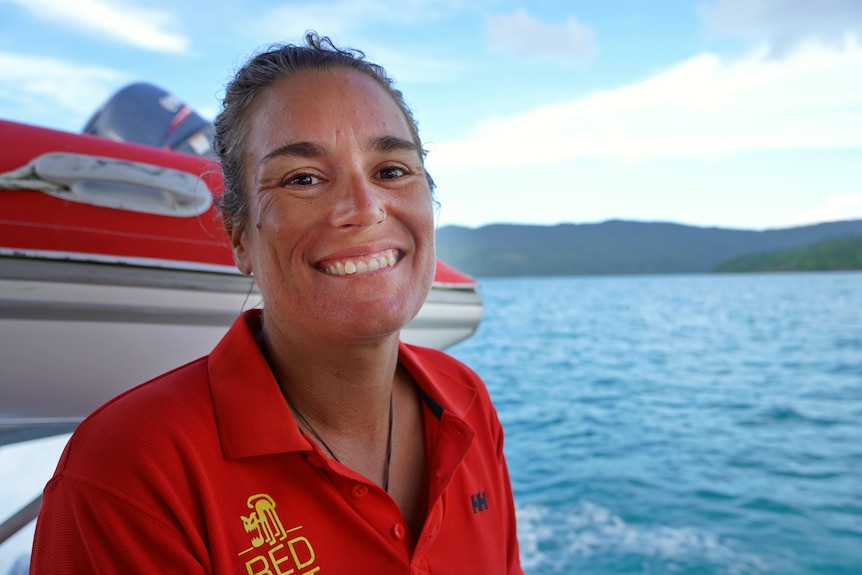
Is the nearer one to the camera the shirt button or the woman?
the woman

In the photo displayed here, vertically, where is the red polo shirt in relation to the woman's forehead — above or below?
below

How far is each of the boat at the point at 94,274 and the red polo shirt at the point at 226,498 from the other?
0.94 m

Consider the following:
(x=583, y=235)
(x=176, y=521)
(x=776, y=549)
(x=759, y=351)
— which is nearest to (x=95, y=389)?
(x=176, y=521)

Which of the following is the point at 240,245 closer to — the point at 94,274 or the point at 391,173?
the point at 391,173

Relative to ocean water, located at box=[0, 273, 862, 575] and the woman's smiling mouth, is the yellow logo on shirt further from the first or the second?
ocean water, located at box=[0, 273, 862, 575]

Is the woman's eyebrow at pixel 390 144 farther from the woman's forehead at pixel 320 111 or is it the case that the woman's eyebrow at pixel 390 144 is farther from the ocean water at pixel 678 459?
the ocean water at pixel 678 459

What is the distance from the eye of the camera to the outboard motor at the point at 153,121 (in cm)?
290

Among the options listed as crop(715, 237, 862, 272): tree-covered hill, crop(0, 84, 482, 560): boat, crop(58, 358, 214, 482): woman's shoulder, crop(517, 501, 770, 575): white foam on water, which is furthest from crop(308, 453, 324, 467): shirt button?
crop(715, 237, 862, 272): tree-covered hill

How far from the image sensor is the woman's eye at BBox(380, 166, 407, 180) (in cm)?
91

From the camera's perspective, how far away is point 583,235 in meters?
85.4

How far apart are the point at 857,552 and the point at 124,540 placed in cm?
509

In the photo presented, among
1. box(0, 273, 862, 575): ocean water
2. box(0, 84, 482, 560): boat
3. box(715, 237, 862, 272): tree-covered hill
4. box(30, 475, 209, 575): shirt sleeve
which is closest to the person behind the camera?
box(30, 475, 209, 575): shirt sleeve

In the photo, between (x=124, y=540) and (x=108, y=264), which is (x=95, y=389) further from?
(x=124, y=540)

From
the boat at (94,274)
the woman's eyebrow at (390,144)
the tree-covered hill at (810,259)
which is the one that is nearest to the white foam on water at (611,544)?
the boat at (94,274)
